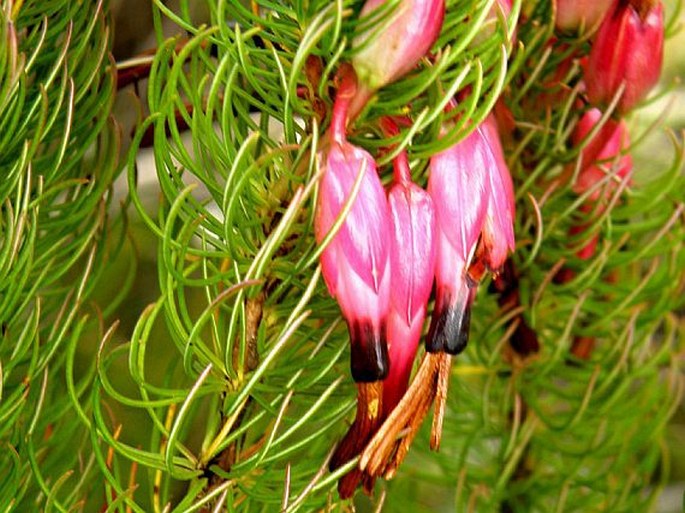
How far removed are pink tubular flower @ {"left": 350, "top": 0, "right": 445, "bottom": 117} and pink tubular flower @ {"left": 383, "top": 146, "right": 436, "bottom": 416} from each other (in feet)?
0.09

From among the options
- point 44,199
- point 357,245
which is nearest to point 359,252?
point 357,245

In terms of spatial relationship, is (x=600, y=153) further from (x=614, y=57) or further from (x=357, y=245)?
(x=357, y=245)

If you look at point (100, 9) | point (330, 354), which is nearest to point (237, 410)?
point (330, 354)

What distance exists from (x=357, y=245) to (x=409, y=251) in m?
0.02

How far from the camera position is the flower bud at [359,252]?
256 millimetres

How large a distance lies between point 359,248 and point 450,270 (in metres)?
0.03

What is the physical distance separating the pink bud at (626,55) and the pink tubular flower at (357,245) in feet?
0.47

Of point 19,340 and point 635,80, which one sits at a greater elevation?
point 635,80

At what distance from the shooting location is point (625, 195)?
1.53 ft

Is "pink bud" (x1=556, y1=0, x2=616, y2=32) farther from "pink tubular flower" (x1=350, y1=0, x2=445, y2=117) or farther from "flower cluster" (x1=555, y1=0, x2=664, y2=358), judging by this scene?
"pink tubular flower" (x1=350, y1=0, x2=445, y2=117)

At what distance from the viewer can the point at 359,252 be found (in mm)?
256

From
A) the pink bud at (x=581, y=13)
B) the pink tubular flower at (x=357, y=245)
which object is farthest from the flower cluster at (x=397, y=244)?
the pink bud at (x=581, y=13)

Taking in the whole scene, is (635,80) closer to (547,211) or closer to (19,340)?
(547,211)

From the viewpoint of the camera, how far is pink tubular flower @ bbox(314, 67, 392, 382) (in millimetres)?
256
